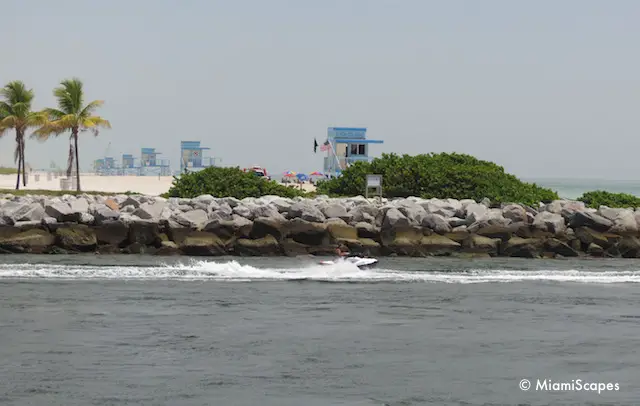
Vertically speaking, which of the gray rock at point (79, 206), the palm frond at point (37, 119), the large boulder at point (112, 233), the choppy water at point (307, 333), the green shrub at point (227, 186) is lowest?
the choppy water at point (307, 333)

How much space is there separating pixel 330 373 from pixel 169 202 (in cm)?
2353

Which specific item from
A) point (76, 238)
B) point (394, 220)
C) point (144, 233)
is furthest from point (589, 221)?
point (76, 238)

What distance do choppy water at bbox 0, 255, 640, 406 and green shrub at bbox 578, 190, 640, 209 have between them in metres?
16.7

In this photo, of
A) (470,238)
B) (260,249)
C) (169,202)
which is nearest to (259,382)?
(260,249)

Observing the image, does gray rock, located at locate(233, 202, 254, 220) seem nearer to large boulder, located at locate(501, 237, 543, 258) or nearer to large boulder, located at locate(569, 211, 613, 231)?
large boulder, located at locate(501, 237, 543, 258)

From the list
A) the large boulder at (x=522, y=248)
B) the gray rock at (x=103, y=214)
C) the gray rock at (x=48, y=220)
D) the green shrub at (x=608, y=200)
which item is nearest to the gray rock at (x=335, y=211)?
the large boulder at (x=522, y=248)

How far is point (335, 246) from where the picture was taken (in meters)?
34.9

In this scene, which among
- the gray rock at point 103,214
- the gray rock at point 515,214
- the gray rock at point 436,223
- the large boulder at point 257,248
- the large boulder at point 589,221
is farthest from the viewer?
the large boulder at point 589,221

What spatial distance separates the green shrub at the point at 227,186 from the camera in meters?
46.8

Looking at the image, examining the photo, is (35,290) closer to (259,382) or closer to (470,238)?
(259,382)

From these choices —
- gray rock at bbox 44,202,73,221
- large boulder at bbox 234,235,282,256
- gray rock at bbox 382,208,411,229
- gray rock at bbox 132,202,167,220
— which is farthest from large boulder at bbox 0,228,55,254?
gray rock at bbox 382,208,411,229

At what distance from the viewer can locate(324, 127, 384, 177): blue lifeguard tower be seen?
8844 cm

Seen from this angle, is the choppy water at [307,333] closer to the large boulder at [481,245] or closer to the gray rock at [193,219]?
the gray rock at [193,219]

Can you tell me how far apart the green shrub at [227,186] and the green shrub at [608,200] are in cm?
1247
